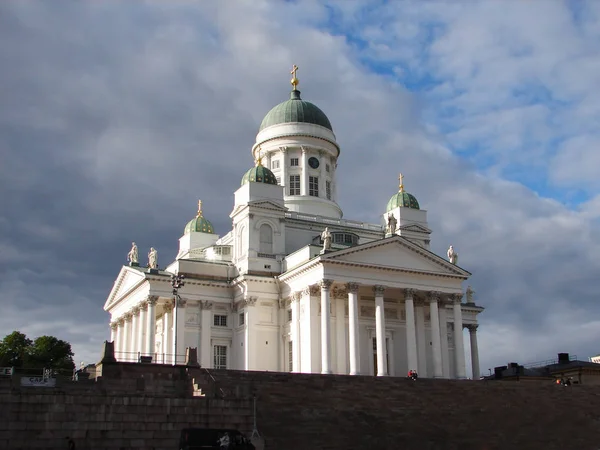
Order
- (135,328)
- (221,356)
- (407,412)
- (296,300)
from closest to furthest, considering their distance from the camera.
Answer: (407,412) → (296,300) → (221,356) → (135,328)

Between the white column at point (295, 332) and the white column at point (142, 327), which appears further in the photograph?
the white column at point (142, 327)

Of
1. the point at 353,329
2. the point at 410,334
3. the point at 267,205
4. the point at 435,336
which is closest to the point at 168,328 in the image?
the point at 267,205

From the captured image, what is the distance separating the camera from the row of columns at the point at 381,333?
4975cm

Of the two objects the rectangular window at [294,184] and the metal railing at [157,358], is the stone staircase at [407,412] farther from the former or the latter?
the rectangular window at [294,184]

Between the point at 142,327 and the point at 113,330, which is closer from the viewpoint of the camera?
the point at 142,327

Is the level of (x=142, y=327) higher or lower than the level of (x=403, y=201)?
lower

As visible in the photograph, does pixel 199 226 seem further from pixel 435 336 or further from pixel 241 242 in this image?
pixel 435 336

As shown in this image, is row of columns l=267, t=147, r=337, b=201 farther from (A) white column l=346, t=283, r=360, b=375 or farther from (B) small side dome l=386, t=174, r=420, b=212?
(A) white column l=346, t=283, r=360, b=375

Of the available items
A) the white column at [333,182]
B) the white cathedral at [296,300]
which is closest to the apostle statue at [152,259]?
the white cathedral at [296,300]

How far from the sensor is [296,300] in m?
53.8

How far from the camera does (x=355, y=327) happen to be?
50.2 meters

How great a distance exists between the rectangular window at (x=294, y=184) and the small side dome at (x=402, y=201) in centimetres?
802

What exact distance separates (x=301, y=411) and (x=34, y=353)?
162 ft

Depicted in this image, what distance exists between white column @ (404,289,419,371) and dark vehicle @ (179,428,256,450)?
91.1ft
